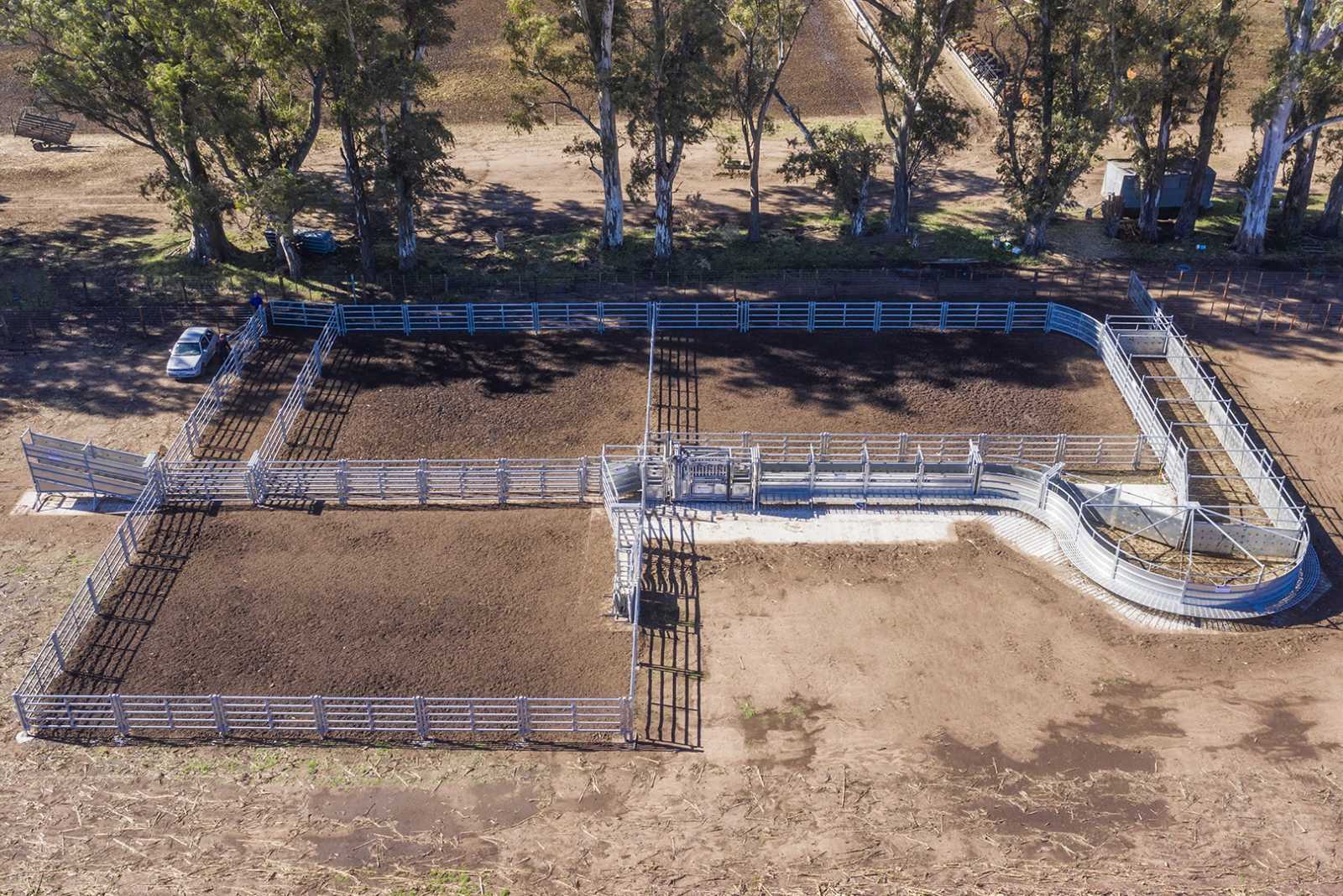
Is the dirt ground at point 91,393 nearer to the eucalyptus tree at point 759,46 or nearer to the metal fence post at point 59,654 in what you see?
the metal fence post at point 59,654

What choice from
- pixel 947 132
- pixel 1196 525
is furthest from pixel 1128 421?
pixel 947 132

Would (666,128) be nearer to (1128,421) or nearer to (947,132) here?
(947,132)

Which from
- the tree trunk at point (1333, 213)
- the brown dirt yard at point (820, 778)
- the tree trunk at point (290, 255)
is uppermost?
the tree trunk at point (1333, 213)

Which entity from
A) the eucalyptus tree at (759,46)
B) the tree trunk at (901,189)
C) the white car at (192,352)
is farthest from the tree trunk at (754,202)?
the white car at (192,352)

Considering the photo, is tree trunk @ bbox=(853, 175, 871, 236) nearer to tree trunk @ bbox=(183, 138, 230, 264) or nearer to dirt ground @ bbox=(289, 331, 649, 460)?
dirt ground @ bbox=(289, 331, 649, 460)

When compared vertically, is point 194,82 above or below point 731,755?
above

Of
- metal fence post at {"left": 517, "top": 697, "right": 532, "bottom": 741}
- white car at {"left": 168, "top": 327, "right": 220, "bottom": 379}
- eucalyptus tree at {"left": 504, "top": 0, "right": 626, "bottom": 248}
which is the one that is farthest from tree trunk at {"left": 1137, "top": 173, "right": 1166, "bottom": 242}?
white car at {"left": 168, "top": 327, "right": 220, "bottom": 379}
